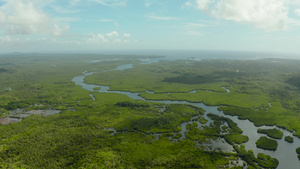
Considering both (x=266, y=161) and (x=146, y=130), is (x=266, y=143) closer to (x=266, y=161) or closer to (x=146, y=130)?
(x=266, y=161)

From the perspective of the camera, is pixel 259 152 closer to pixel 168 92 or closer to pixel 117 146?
pixel 117 146

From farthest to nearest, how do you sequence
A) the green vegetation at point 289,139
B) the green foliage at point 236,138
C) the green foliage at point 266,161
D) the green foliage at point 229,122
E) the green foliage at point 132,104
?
1. the green foliage at point 132,104
2. the green foliage at point 229,122
3. the green vegetation at point 289,139
4. the green foliage at point 236,138
5. the green foliage at point 266,161

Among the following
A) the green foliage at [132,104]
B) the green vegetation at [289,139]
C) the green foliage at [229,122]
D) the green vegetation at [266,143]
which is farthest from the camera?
the green foliage at [132,104]

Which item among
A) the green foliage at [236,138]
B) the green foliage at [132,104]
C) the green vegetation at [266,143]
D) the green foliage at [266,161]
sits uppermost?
the green foliage at [132,104]

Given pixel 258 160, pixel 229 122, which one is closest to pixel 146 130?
pixel 229 122

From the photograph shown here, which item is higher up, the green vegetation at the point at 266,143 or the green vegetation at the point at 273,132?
the green vegetation at the point at 273,132

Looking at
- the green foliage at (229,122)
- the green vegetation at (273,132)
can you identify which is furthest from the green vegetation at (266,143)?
the green foliage at (229,122)

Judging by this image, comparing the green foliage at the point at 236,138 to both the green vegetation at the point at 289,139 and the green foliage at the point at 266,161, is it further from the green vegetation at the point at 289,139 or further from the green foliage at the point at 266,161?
the green vegetation at the point at 289,139

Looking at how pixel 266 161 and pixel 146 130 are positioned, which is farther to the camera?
pixel 146 130

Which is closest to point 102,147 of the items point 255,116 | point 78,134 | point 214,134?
point 78,134
